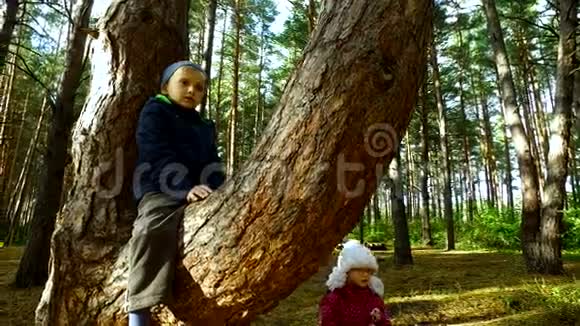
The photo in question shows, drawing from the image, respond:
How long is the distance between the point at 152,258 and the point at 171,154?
48 cm

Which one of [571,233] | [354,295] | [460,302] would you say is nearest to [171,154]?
[354,295]

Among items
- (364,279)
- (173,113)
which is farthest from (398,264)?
(173,113)

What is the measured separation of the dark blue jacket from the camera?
1.95 metres

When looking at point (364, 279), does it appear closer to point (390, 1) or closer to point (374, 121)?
point (374, 121)

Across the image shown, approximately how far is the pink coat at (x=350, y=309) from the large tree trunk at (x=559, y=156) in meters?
5.83

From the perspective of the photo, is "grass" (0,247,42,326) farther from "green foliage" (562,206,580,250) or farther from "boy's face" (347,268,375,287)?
"green foliage" (562,206,580,250)

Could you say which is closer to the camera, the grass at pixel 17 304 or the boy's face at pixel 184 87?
the boy's face at pixel 184 87

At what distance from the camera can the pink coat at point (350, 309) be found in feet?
10.2

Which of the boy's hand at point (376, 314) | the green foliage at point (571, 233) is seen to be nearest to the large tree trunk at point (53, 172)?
the boy's hand at point (376, 314)

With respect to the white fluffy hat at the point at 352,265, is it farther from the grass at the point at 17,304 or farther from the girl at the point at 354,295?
the grass at the point at 17,304

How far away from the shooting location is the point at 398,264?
10812mm

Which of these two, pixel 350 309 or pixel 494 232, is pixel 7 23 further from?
pixel 494 232

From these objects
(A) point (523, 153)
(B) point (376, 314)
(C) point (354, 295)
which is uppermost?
(A) point (523, 153)

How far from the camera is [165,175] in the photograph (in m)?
1.95
